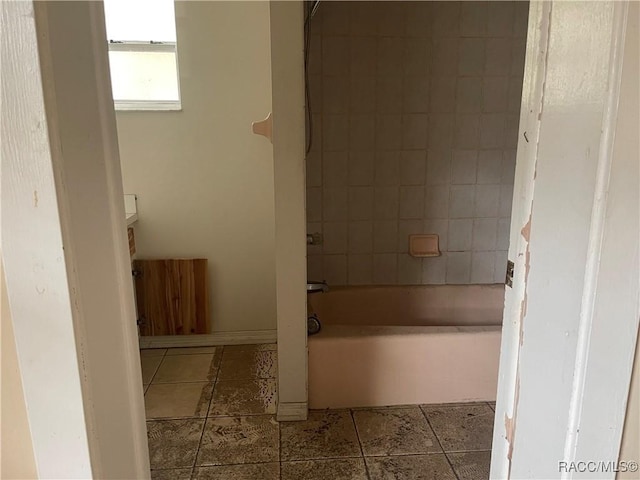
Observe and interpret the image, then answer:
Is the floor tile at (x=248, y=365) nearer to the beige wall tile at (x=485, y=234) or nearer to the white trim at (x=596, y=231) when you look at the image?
the beige wall tile at (x=485, y=234)

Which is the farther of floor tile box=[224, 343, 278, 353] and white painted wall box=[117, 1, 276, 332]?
floor tile box=[224, 343, 278, 353]

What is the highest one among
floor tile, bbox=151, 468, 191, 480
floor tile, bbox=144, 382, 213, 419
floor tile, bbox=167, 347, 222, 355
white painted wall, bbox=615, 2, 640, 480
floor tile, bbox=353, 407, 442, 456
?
A: white painted wall, bbox=615, 2, 640, 480

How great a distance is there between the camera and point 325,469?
1.74 metres

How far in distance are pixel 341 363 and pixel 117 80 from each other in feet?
6.27

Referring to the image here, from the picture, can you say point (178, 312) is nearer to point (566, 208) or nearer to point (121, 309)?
point (121, 309)

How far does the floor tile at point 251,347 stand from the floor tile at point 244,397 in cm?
36

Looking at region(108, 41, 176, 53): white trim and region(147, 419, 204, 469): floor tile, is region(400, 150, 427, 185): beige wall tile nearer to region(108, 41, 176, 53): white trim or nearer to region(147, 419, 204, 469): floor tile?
region(108, 41, 176, 53): white trim

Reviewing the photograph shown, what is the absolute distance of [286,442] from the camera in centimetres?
190

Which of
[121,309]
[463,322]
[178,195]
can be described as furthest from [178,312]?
[121,309]

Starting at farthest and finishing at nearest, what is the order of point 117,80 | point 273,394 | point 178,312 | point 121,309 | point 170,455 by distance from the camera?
point 178,312 → point 117,80 → point 273,394 → point 170,455 → point 121,309

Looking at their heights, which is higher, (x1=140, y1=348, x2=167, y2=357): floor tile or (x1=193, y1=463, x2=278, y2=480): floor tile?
(x1=193, y1=463, x2=278, y2=480): floor tile

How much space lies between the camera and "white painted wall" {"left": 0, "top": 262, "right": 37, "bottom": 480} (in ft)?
2.27

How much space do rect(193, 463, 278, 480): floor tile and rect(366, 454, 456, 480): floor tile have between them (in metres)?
0.37

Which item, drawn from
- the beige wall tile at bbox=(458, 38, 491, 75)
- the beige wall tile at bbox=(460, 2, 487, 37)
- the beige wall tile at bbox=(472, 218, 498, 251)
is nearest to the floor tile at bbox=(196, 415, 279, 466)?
the beige wall tile at bbox=(472, 218, 498, 251)
